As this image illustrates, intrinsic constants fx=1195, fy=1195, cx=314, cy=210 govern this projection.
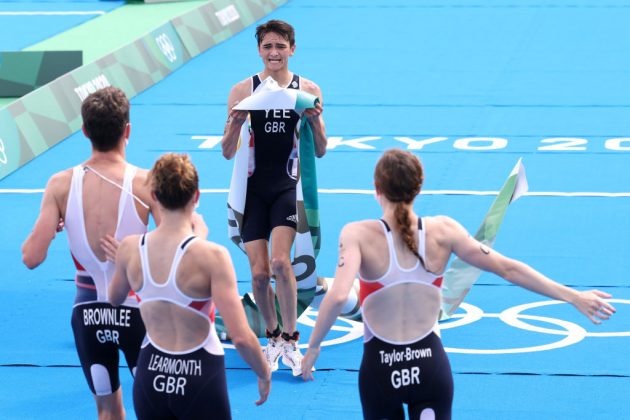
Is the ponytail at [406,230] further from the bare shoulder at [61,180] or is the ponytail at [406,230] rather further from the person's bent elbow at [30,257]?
the person's bent elbow at [30,257]

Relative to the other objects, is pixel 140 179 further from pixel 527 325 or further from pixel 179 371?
pixel 527 325

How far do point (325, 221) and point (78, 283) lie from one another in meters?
5.48

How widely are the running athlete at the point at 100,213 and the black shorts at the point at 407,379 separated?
1302 millimetres

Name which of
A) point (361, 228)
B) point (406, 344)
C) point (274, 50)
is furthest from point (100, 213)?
point (274, 50)

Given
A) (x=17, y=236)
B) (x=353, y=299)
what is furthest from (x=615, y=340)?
(x=17, y=236)

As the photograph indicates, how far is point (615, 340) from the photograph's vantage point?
866cm

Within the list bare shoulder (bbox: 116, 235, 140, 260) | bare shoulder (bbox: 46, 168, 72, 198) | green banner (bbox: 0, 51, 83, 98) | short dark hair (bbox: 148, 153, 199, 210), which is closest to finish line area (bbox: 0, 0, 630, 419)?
green banner (bbox: 0, 51, 83, 98)

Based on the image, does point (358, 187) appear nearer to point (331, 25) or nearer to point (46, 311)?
point (46, 311)

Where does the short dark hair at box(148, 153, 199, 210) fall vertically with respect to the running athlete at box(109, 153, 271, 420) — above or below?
above

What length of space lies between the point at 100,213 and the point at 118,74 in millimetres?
10632

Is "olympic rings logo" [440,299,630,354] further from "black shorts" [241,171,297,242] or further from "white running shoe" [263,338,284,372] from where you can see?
"black shorts" [241,171,297,242]

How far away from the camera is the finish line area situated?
808 cm

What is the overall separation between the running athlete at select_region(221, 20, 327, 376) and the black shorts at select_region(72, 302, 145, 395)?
1.97 metres

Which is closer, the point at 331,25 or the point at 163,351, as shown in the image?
the point at 163,351
